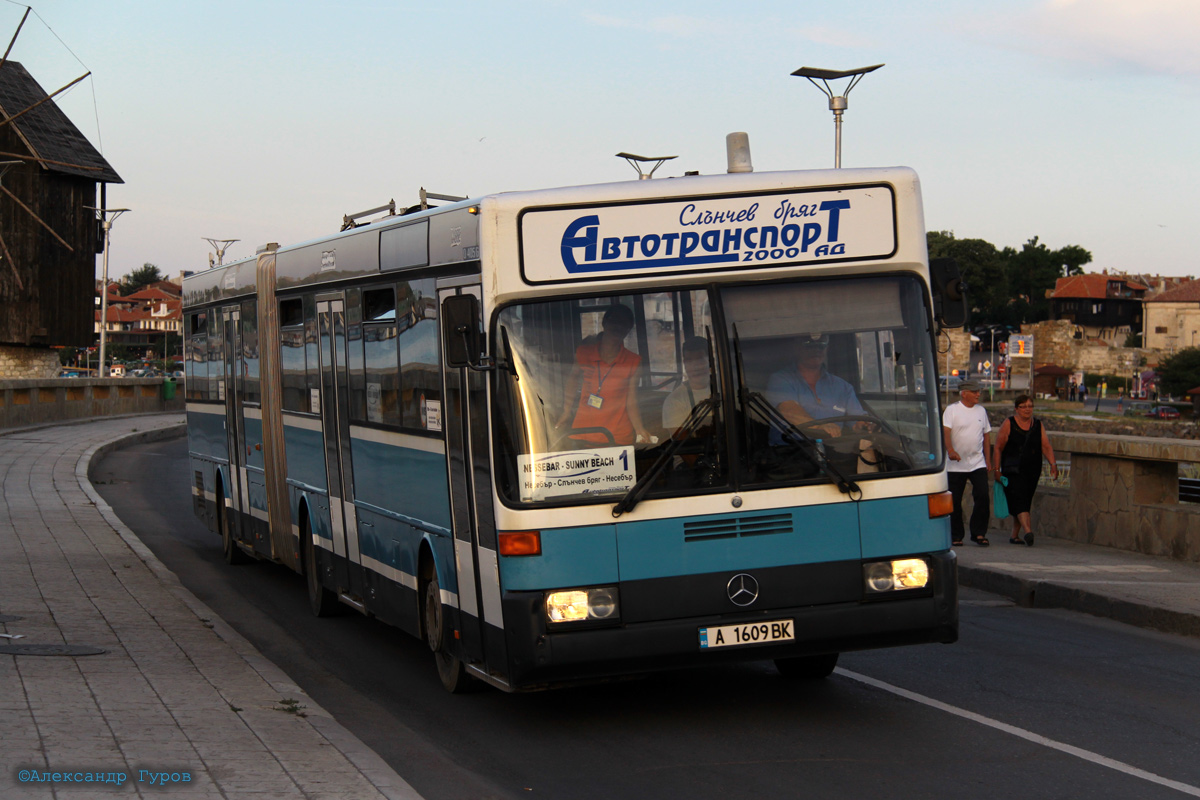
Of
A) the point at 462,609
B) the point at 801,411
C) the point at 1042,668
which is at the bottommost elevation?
the point at 1042,668

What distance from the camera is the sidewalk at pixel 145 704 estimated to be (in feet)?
19.4

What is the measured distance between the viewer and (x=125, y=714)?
7.29 m

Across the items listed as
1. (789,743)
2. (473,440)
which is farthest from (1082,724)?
(473,440)

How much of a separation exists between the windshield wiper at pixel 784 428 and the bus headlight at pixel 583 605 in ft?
3.24

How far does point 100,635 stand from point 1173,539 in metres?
9.51

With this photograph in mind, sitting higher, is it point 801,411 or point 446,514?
point 801,411

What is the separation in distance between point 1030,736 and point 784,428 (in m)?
1.94

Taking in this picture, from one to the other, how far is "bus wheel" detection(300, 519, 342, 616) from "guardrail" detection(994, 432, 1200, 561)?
7.47m

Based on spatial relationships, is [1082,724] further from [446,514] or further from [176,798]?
[176,798]

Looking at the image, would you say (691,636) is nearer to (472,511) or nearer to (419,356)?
(472,511)

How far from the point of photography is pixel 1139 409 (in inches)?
4188

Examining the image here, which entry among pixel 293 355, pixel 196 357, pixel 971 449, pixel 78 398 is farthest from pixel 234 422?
pixel 78 398

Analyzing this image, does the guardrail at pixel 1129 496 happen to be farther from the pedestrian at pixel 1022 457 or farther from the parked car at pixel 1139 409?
the parked car at pixel 1139 409

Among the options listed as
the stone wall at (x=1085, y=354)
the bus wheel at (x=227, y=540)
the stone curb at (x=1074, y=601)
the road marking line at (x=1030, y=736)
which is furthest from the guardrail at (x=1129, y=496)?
the stone wall at (x=1085, y=354)
